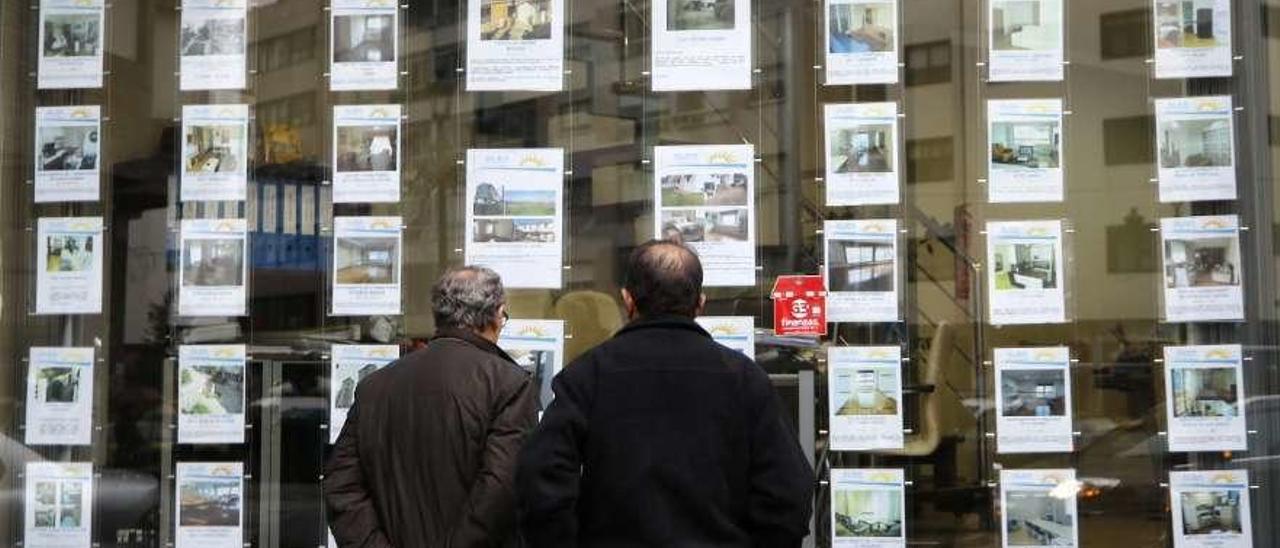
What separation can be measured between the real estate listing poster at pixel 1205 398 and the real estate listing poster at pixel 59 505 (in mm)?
4833

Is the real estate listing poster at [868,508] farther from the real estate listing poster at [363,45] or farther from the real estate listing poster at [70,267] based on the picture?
the real estate listing poster at [70,267]

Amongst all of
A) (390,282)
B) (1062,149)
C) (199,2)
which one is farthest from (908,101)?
(199,2)

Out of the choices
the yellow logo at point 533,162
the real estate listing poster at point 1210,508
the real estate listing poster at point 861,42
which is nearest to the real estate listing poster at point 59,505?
the yellow logo at point 533,162

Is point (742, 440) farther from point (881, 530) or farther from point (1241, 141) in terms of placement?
point (1241, 141)

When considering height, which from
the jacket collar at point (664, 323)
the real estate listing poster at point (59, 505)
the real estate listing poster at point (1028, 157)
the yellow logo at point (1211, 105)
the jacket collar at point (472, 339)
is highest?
the yellow logo at point (1211, 105)

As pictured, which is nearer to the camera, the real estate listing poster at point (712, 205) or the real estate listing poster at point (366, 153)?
the real estate listing poster at point (712, 205)

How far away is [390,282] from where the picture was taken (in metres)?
6.79

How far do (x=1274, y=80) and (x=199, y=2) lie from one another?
479cm

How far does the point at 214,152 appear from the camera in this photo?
23.1ft

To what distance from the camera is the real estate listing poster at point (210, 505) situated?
697cm

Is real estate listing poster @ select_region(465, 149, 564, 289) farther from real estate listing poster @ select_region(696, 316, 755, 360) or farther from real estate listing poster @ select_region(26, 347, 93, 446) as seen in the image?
real estate listing poster @ select_region(26, 347, 93, 446)

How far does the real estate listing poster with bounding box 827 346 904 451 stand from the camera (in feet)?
21.1

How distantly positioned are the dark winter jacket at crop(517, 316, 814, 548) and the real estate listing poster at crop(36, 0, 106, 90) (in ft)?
13.4

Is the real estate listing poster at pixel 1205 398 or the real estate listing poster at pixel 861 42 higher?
the real estate listing poster at pixel 861 42
